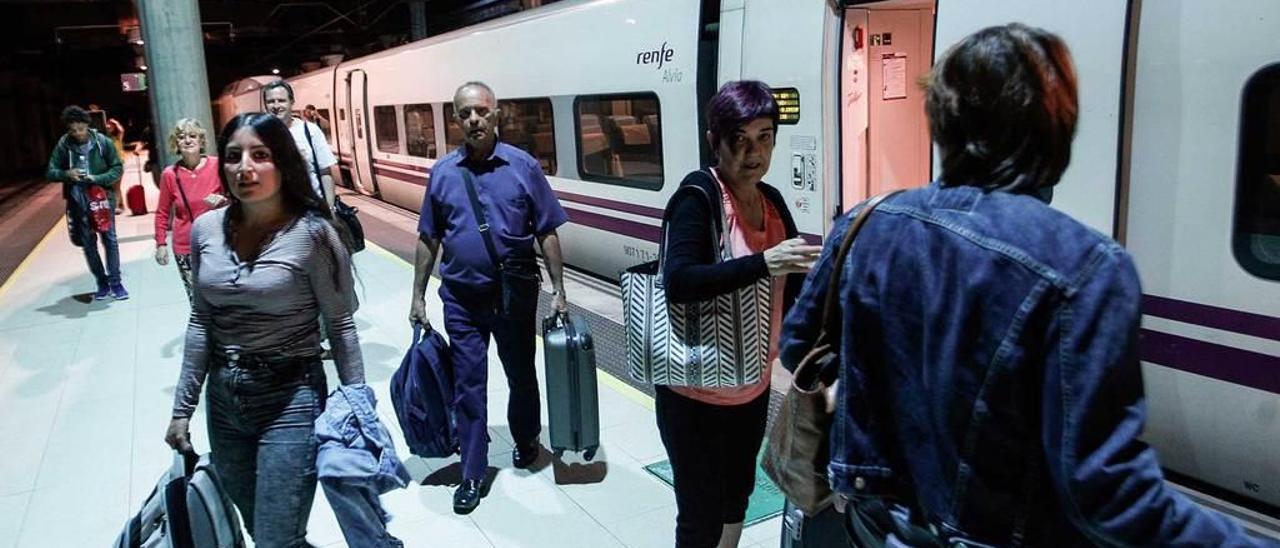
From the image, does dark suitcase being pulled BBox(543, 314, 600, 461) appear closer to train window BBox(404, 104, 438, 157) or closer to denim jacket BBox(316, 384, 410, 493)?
denim jacket BBox(316, 384, 410, 493)

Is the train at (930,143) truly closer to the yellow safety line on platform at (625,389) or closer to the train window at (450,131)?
the train window at (450,131)

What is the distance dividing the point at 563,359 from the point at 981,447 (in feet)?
8.75

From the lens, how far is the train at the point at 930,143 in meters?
3.12

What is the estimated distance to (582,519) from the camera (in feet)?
12.4

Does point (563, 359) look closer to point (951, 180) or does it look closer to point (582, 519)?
point (582, 519)

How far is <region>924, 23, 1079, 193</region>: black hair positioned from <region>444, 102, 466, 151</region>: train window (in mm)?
9718

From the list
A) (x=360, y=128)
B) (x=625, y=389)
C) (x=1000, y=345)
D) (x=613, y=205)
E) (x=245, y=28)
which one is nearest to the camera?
(x=1000, y=345)

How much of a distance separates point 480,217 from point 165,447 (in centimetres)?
224

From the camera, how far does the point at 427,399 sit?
3.86 m

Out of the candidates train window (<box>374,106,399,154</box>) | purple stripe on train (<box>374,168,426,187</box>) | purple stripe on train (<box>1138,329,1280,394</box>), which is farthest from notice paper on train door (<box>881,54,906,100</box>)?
train window (<box>374,106,399,154</box>)

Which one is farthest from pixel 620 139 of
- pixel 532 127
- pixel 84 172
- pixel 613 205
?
pixel 84 172

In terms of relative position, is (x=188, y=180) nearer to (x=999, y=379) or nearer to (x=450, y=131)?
(x=999, y=379)

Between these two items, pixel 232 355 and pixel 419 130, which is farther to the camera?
pixel 419 130

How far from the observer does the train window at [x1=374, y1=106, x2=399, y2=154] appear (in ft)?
43.5
